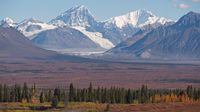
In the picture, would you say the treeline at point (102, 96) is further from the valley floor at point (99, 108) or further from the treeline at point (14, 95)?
the valley floor at point (99, 108)

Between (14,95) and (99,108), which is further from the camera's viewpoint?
(14,95)

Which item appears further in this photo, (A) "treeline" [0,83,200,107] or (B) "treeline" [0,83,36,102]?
(B) "treeline" [0,83,36,102]

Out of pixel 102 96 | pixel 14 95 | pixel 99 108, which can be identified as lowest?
pixel 99 108

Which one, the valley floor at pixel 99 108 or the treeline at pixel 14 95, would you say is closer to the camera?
the valley floor at pixel 99 108

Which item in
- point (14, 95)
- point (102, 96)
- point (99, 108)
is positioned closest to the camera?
point (99, 108)

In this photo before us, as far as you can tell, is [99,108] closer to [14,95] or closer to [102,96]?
[102,96]

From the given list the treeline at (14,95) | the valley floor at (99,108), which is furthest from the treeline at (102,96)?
the valley floor at (99,108)

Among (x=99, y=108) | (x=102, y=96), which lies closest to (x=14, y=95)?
(x=102, y=96)

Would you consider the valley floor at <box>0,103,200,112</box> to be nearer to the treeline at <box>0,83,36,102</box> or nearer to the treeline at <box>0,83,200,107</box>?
the treeline at <box>0,83,200,107</box>

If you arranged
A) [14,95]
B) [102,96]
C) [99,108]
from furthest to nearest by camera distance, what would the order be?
[14,95], [102,96], [99,108]

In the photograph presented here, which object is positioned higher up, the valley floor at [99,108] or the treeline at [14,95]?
the treeline at [14,95]

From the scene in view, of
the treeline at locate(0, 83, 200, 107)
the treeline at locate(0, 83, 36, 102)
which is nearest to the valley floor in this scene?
the treeline at locate(0, 83, 200, 107)

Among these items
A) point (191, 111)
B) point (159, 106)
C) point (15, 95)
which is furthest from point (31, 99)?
point (191, 111)

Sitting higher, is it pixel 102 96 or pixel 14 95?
pixel 14 95
